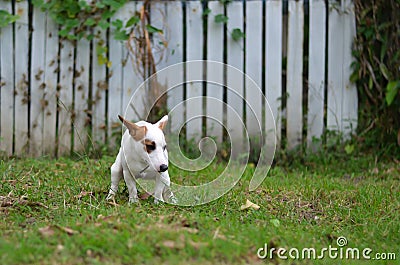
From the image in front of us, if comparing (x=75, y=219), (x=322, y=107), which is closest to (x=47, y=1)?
(x=322, y=107)

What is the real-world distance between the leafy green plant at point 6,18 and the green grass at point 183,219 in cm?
162

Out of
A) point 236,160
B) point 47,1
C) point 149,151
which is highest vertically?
point 47,1

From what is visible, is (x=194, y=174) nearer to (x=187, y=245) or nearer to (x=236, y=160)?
(x=236, y=160)

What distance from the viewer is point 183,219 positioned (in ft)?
11.2

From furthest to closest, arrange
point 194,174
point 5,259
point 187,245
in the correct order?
point 194,174 < point 187,245 < point 5,259

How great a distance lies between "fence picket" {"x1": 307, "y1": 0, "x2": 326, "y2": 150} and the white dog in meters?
2.94

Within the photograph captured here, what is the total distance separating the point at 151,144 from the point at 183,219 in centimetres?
59

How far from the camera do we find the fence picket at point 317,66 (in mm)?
6699

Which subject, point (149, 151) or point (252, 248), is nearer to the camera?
point (252, 248)

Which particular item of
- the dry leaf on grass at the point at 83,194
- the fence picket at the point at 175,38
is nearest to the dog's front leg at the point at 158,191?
the dry leaf on grass at the point at 83,194

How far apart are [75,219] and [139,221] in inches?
16.9

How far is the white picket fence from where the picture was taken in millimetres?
6688

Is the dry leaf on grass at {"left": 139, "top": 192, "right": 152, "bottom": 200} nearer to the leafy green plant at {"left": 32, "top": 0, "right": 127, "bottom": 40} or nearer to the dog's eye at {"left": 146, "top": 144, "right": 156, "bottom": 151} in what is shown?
the dog's eye at {"left": 146, "top": 144, "right": 156, "bottom": 151}

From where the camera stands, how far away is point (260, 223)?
373cm
